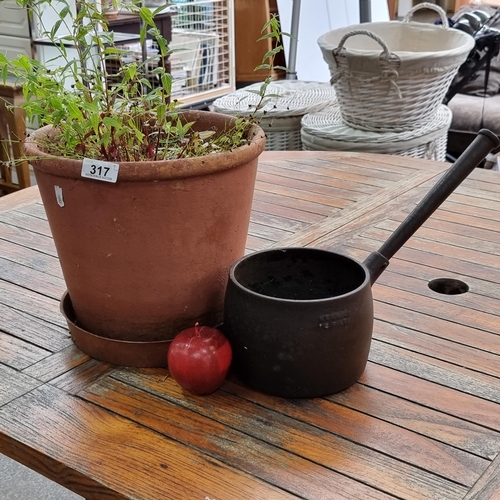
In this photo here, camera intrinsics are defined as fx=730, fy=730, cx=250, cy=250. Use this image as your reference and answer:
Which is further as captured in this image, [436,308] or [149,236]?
[436,308]

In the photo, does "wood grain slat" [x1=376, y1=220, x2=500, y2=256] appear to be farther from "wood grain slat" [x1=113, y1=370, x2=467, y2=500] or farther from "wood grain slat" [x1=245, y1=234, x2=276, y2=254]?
"wood grain slat" [x1=113, y1=370, x2=467, y2=500]

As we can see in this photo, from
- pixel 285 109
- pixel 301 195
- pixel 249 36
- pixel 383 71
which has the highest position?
pixel 383 71

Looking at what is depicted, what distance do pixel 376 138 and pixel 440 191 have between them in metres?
1.34

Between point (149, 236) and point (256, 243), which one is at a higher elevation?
point (149, 236)

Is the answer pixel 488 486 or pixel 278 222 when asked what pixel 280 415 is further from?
pixel 278 222

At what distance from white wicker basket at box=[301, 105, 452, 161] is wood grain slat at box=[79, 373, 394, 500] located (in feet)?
4.96

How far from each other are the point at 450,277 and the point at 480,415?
36cm

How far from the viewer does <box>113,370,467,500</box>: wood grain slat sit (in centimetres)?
62

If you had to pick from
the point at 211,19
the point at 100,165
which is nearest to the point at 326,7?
the point at 211,19

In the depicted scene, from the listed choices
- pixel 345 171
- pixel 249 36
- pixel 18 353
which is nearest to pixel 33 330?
pixel 18 353

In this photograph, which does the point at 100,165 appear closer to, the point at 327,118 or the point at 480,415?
the point at 480,415

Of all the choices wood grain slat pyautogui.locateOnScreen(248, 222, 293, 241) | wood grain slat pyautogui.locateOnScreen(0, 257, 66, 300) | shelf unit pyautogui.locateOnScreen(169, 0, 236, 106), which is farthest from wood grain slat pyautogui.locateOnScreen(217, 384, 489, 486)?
shelf unit pyautogui.locateOnScreen(169, 0, 236, 106)

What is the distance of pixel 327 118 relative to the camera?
239 cm

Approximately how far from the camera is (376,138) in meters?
2.12
